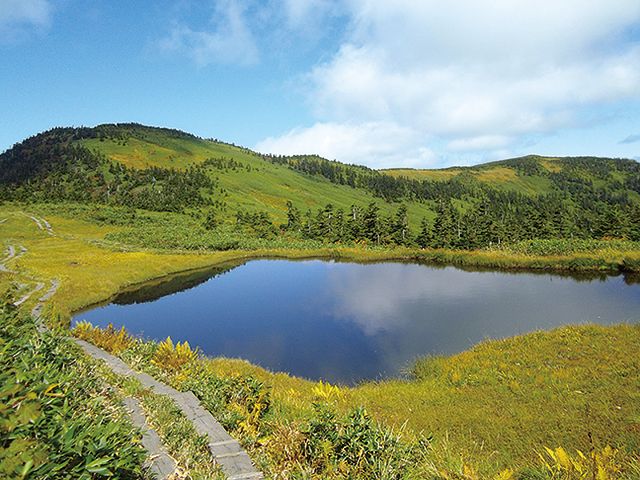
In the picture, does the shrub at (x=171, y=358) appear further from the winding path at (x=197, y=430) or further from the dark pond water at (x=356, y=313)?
the dark pond water at (x=356, y=313)

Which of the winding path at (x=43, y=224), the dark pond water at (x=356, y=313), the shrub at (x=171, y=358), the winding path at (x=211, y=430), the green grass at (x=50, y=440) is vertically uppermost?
the winding path at (x=43, y=224)

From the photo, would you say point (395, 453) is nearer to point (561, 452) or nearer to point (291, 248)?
point (561, 452)

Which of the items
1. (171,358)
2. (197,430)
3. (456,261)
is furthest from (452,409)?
(456,261)

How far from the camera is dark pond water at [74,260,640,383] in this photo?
25469 mm

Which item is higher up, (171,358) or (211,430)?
(211,430)

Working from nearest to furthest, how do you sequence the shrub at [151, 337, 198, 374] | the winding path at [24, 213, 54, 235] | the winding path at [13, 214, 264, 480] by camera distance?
the winding path at [13, 214, 264, 480] → the shrub at [151, 337, 198, 374] → the winding path at [24, 213, 54, 235]

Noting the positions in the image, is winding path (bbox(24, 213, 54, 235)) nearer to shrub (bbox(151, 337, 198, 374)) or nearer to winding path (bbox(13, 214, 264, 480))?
shrub (bbox(151, 337, 198, 374))

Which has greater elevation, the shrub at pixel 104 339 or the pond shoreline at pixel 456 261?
the shrub at pixel 104 339

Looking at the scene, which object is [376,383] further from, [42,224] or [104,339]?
[42,224]

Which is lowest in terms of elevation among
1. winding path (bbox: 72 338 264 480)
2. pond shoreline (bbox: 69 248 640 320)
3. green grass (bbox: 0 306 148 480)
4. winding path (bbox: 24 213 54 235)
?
pond shoreline (bbox: 69 248 640 320)

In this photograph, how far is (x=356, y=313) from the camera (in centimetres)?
3422

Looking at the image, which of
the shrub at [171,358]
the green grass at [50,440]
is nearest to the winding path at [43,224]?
the shrub at [171,358]

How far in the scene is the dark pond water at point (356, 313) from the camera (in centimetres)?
2547

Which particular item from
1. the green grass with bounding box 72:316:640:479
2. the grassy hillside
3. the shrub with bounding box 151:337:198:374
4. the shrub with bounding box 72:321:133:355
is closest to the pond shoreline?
the grassy hillside
